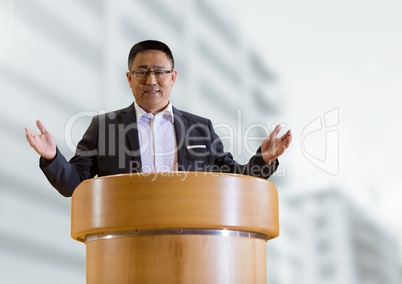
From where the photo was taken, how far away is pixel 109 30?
3.32 m

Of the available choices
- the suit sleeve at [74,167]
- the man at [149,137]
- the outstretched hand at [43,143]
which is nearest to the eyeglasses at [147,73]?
the man at [149,137]

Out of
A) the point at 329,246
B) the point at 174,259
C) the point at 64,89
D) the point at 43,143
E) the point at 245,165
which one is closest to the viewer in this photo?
the point at 174,259

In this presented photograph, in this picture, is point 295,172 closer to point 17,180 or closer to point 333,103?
point 333,103

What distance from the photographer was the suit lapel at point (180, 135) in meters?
2.12

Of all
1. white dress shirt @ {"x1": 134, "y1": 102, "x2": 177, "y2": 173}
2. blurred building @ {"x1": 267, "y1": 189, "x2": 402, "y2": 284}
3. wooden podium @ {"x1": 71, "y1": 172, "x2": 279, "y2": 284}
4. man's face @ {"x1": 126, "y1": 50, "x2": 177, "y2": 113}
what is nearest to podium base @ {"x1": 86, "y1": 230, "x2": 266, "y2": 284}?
wooden podium @ {"x1": 71, "y1": 172, "x2": 279, "y2": 284}

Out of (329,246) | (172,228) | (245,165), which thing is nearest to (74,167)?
(245,165)

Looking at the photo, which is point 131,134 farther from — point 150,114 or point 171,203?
point 171,203

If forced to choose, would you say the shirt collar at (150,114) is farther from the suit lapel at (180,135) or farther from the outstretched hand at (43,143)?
the outstretched hand at (43,143)

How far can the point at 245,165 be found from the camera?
206 centimetres

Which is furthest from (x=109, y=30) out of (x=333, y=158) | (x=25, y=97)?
(x=333, y=158)

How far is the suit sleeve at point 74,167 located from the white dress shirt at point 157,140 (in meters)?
0.18

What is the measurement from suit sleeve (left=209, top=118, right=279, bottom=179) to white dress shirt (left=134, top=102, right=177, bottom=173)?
0.19 m

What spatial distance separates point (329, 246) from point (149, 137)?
284 centimetres

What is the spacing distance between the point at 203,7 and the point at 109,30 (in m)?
0.94
